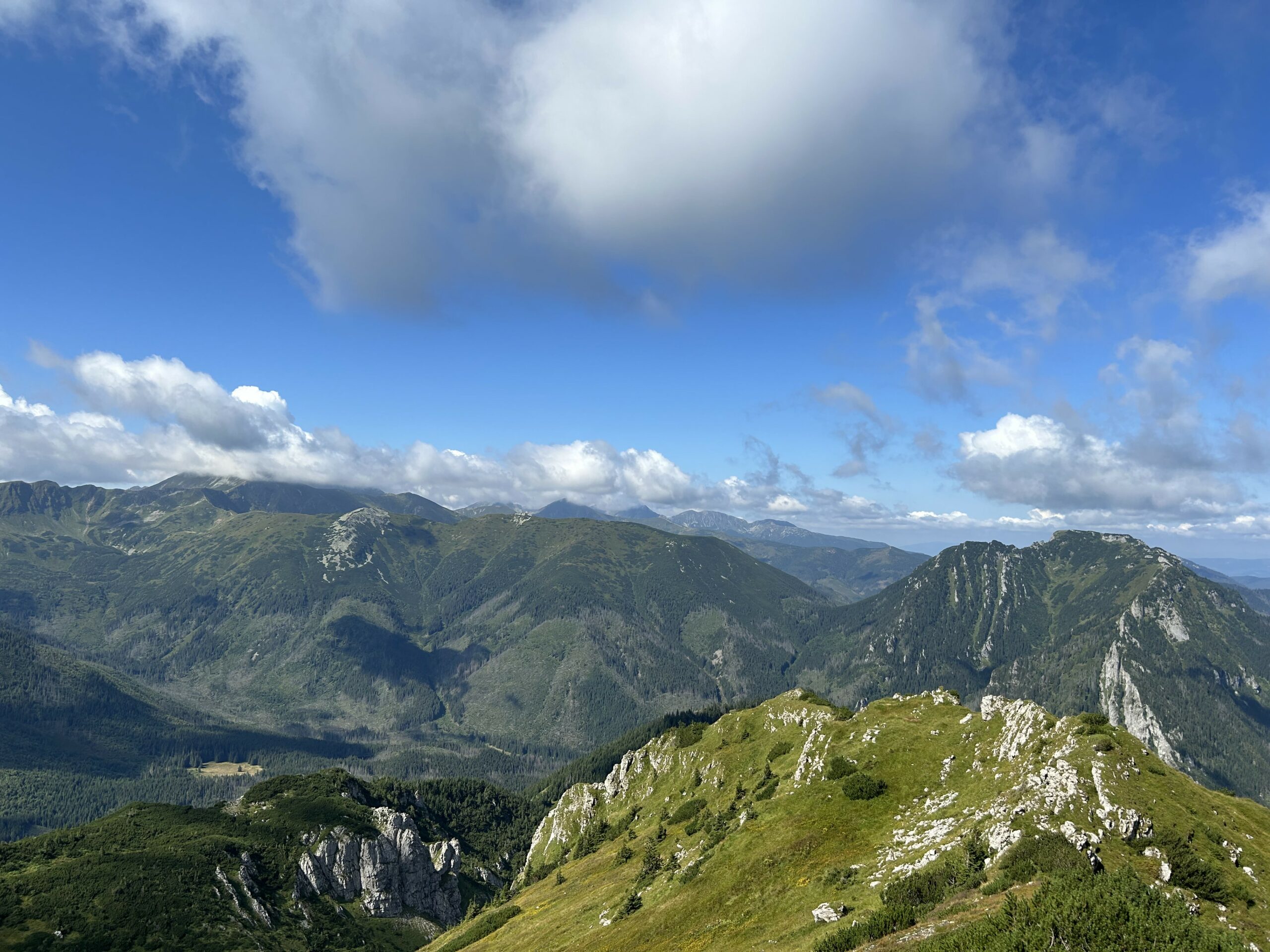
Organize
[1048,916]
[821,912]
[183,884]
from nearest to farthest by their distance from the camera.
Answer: [1048,916] < [821,912] < [183,884]

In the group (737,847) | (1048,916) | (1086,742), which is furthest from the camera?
(737,847)

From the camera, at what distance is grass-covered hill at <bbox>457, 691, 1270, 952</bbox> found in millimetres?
43219

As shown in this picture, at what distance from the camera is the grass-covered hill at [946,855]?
43.2m

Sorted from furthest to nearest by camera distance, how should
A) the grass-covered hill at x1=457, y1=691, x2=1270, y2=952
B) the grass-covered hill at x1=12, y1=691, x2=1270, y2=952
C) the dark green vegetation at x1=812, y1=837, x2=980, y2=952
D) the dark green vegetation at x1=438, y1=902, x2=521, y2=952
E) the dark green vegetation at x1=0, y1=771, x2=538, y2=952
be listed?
the dark green vegetation at x1=0, y1=771, x2=538, y2=952 < the dark green vegetation at x1=438, y1=902, x2=521, y2=952 < the dark green vegetation at x1=812, y1=837, x2=980, y2=952 < the grass-covered hill at x1=12, y1=691, x2=1270, y2=952 < the grass-covered hill at x1=457, y1=691, x2=1270, y2=952

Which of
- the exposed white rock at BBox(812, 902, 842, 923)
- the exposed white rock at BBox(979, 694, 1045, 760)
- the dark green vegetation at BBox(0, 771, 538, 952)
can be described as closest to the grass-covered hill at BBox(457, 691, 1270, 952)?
the exposed white rock at BBox(812, 902, 842, 923)

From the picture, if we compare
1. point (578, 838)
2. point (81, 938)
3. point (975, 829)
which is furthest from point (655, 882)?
point (81, 938)

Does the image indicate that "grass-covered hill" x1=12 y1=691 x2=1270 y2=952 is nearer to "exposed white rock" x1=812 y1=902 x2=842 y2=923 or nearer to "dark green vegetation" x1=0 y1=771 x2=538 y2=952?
"exposed white rock" x1=812 y1=902 x2=842 y2=923

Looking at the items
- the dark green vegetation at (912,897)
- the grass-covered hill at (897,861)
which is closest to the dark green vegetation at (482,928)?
the grass-covered hill at (897,861)

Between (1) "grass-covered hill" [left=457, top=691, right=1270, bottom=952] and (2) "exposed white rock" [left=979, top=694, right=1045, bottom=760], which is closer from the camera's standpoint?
(1) "grass-covered hill" [left=457, top=691, right=1270, bottom=952]

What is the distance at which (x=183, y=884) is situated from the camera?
178 meters

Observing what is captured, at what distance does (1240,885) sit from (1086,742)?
63.5 ft

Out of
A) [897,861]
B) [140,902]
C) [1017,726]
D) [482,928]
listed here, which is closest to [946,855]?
[897,861]

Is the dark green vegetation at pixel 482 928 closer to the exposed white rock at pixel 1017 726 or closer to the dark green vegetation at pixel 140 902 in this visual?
the dark green vegetation at pixel 140 902

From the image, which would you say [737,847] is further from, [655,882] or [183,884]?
[183,884]
